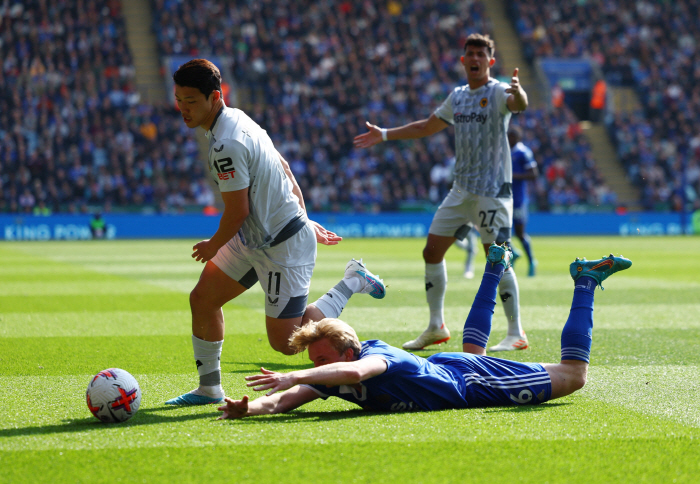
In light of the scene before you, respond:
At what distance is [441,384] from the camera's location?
452 centimetres

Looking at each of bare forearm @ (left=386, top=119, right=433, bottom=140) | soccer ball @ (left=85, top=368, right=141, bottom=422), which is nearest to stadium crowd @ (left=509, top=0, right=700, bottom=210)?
bare forearm @ (left=386, top=119, right=433, bottom=140)

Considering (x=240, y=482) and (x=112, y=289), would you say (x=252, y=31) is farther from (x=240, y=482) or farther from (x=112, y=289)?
(x=240, y=482)

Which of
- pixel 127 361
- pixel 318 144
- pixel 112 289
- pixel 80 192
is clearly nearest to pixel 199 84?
pixel 127 361

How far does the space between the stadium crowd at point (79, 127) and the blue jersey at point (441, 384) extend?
2496cm

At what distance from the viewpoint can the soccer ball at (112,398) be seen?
4.28 meters

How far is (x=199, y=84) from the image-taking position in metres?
4.49

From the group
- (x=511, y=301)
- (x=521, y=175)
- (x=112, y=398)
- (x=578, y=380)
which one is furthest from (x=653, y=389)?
(x=521, y=175)

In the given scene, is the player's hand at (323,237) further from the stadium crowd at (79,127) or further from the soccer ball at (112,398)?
the stadium crowd at (79,127)

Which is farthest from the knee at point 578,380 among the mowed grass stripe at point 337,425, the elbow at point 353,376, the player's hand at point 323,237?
the player's hand at point 323,237

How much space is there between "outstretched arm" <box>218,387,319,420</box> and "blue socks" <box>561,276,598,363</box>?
1469 millimetres

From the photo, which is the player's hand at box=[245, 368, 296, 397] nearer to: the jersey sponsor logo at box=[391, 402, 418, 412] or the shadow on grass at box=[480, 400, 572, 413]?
the jersey sponsor logo at box=[391, 402, 418, 412]

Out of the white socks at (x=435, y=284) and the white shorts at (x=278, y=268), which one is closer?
the white shorts at (x=278, y=268)

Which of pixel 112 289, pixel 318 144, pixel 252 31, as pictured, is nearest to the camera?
pixel 112 289

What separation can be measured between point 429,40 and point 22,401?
3356cm
